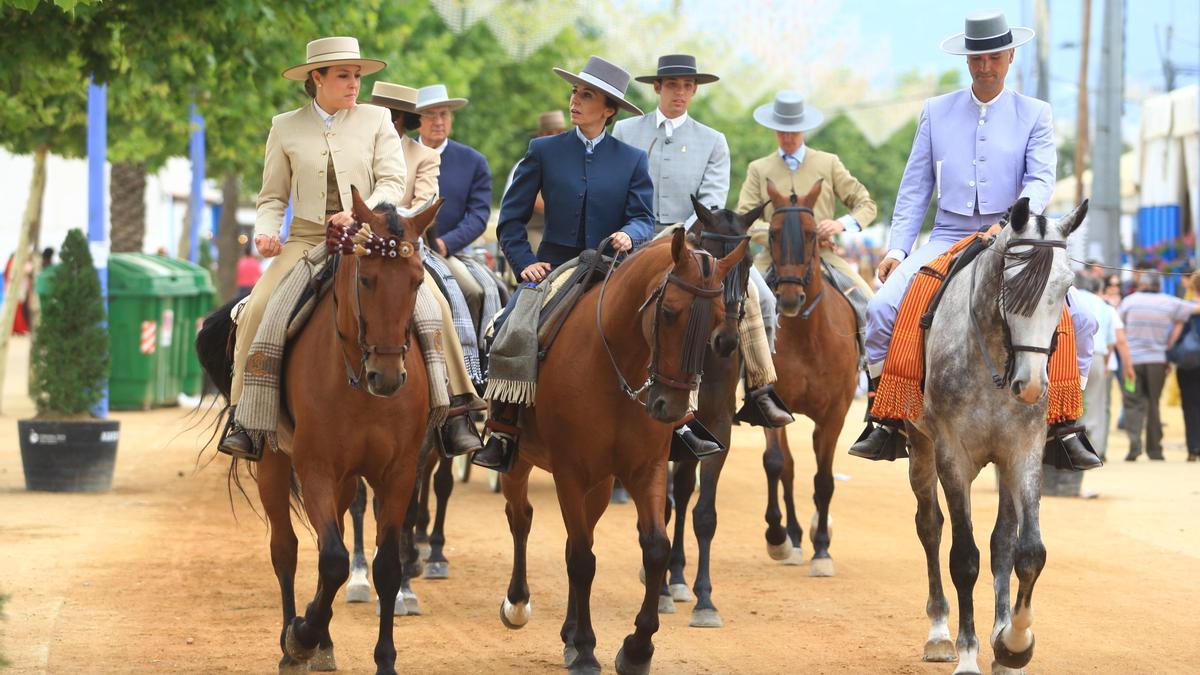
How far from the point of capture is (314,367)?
830 centimetres

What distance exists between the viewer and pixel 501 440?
9.24 metres

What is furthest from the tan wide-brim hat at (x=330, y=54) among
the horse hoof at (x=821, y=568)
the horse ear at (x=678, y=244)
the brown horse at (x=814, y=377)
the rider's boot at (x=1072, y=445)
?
the horse hoof at (x=821, y=568)

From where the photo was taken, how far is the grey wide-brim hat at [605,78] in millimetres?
9812

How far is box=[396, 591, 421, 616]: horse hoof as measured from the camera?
10.5 metres

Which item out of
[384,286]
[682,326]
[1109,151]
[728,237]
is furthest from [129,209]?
[682,326]

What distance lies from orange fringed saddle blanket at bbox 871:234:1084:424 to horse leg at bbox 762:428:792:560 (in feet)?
11.6

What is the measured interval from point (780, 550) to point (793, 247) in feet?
7.77

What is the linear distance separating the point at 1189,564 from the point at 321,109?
7554 millimetres

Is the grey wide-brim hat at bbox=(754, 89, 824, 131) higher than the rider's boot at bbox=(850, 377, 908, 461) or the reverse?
higher

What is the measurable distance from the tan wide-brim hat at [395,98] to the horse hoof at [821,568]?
14.5ft

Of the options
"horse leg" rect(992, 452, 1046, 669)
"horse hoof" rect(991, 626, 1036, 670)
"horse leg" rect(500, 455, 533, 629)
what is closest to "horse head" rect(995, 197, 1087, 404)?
"horse leg" rect(992, 452, 1046, 669)

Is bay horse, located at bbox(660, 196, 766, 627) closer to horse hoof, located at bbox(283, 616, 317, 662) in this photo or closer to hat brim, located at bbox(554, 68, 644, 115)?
hat brim, located at bbox(554, 68, 644, 115)

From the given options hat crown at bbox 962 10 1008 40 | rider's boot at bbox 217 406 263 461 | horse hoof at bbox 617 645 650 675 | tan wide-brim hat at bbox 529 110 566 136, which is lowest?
horse hoof at bbox 617 645 650 675

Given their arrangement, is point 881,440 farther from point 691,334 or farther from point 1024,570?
point 691,334
